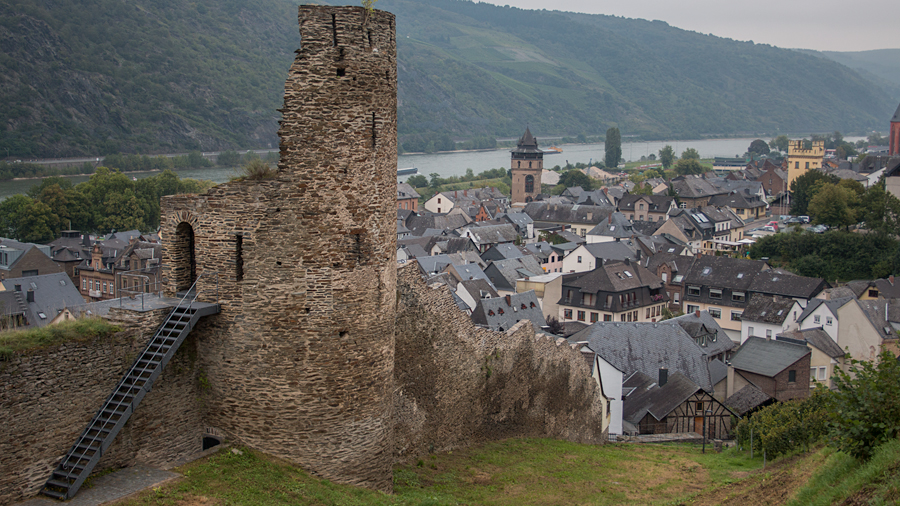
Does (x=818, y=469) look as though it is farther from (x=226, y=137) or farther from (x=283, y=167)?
(x=226, y=137)

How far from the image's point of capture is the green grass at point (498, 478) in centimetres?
1316

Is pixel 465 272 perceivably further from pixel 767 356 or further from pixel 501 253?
pixel 767 356

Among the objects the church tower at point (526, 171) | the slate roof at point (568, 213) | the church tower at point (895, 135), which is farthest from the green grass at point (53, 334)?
the church tower at point (895, 135)

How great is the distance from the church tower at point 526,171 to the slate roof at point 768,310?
92.0m

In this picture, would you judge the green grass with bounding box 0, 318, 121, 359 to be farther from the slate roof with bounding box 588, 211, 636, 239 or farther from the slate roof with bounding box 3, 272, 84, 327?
the slate roof with bounding box 588, 211, 636, 239

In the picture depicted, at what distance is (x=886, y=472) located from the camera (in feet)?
35.1

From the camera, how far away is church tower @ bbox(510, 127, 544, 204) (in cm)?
15225

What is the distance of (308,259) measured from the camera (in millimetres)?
13797

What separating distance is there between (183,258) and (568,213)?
10781 cm

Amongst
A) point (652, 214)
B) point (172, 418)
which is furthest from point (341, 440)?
point (652, 214)

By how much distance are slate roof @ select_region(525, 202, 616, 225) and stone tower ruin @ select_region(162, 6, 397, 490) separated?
10239cm

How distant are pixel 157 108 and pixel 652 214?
100 metres

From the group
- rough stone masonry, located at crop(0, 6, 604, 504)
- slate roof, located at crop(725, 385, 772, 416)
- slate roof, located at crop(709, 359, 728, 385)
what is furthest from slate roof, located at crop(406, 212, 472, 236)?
rough stone masonry, located at crop(0, 6, 604, 504)

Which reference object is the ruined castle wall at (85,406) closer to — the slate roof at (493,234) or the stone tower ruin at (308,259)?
the stone tower ruin at (308,259)
